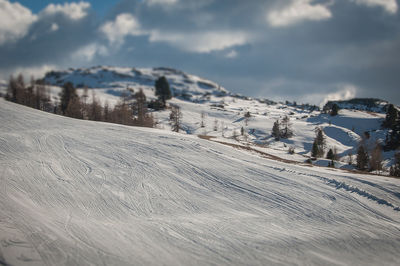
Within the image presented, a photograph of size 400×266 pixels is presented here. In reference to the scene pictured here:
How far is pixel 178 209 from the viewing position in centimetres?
849

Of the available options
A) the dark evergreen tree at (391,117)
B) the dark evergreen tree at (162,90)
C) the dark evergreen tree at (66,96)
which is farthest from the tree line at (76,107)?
the dark evergreen tree at (391,117)

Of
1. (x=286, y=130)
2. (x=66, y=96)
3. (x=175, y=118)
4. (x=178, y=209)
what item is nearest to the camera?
(x=178, y=209)

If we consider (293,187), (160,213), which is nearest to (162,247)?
(160,213)

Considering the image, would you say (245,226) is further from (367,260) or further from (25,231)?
(25,231)

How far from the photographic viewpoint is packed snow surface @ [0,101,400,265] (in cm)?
610

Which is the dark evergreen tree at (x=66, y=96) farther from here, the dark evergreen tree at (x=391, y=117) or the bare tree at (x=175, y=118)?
the dark evergreen tree at (x=391, y=117)

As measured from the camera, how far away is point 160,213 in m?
8.14

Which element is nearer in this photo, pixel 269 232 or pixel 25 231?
pixel 25 231

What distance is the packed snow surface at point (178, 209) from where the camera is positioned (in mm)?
6102

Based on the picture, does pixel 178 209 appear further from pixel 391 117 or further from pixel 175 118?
pixel 391 117

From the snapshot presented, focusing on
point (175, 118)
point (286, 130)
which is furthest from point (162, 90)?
point (286, 130)

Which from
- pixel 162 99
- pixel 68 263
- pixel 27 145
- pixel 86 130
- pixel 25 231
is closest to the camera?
pixel 68 263

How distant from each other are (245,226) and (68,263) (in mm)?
6016

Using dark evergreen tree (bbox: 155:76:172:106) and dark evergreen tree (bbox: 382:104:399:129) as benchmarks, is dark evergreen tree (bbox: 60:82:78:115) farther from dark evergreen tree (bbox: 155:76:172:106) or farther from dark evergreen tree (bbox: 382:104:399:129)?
dark evergreen tree (bbox: 382:104:399:129)
